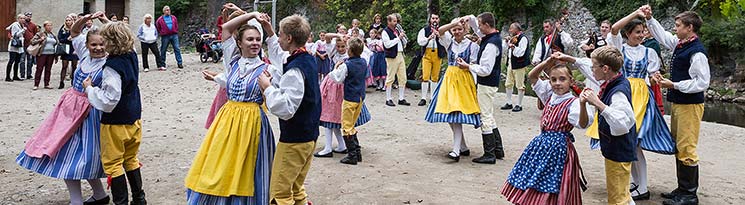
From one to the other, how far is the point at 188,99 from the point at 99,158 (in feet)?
23.8

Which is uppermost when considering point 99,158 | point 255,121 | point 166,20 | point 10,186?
point 166,20

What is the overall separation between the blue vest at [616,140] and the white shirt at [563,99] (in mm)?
118

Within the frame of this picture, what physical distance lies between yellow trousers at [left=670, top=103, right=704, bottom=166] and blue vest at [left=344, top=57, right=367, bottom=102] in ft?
9.70

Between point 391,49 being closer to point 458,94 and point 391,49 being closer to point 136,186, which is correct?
point 458,94

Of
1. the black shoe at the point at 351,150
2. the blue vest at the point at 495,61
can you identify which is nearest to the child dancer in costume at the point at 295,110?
the black shoe at the point at 351,150

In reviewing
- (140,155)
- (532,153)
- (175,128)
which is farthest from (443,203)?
(175,128)

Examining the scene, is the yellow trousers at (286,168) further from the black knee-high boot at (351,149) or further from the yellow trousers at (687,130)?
the yellow trousers at (687,130)

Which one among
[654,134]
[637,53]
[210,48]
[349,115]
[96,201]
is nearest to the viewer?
[96,201]

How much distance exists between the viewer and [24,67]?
47.1ft

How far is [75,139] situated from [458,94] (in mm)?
3633

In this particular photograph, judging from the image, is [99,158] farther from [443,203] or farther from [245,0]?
[245,0]

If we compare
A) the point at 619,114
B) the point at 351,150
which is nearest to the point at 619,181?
the point at 619,114

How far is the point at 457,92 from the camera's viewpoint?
6664mm

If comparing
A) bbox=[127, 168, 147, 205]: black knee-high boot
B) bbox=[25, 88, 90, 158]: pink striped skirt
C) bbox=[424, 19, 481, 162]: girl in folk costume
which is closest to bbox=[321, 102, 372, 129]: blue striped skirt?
bbox=[424, 19, 481, 162]: girl in folk costume
